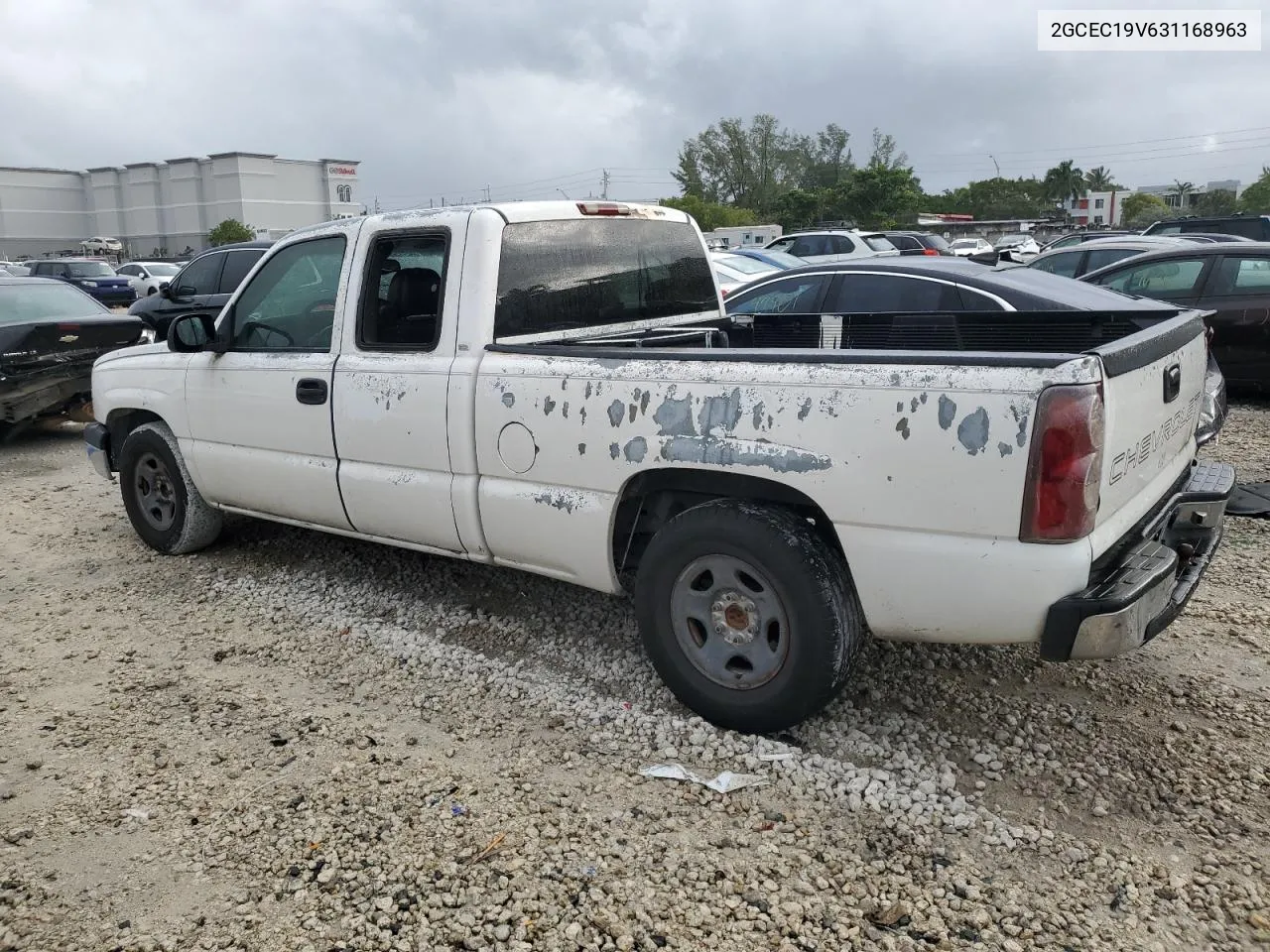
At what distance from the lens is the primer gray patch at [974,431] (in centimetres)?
284

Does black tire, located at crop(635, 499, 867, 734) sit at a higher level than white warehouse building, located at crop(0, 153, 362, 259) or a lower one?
lower

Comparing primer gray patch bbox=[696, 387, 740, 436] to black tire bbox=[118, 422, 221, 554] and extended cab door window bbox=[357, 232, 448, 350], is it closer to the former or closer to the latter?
extended cab door window bbox=[357, 232, 448, 350]

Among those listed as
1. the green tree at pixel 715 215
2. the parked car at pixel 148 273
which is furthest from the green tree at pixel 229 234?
the parked car at pixel 148 273

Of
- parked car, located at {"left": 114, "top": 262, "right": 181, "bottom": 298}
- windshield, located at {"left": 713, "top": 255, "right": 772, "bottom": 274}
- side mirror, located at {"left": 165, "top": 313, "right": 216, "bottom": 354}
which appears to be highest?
parked car, located at {"left": 114, "top": 262, "right": 181, "bottom": 298}

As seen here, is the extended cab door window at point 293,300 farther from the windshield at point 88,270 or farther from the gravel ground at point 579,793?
the windshield at point 88,270

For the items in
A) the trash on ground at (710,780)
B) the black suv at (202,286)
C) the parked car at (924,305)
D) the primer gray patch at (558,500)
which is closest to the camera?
the trash on ground at (710,780)

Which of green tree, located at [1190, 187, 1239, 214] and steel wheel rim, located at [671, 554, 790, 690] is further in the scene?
green tree, located at [1190, 187, 1239, 214]

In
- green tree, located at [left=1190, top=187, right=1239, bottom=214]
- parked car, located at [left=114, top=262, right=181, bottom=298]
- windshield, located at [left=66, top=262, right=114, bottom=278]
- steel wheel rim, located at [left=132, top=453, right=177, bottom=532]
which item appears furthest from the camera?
green tree, located at [left=1190, top=187, right=1239, bottom=214]

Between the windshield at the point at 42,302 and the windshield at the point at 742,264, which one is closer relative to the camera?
the windshield at the point at 42,302

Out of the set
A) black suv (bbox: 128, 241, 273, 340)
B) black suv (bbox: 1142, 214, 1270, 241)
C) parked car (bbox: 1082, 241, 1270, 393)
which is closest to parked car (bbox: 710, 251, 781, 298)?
parked car (bbox: 1082, 241, 1270, 393)

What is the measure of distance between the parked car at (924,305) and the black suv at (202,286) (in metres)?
8.90

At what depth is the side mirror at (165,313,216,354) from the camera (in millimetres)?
5078

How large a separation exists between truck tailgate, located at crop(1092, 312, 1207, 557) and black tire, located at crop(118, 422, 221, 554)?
15.3 feet

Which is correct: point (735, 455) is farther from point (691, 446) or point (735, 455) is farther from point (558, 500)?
point (558, 500)
